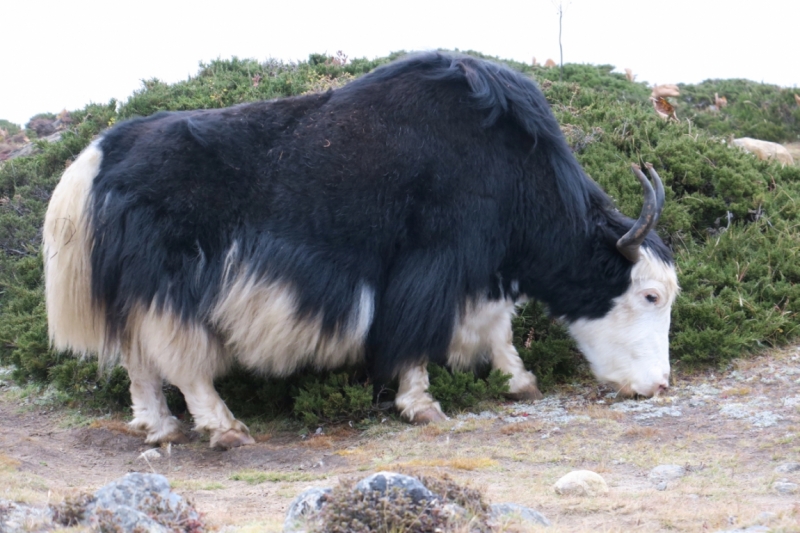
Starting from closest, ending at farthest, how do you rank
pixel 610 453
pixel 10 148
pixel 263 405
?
1. pixel 610 453
2. pixel 263 405
3. pixel 10 148

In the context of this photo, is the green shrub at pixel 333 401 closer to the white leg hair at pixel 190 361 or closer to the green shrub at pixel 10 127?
the white leg hair at pixel 190 361

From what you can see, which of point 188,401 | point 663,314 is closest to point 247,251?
point 188,401

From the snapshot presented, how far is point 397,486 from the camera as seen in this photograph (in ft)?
9.07

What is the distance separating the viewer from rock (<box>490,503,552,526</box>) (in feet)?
9.79

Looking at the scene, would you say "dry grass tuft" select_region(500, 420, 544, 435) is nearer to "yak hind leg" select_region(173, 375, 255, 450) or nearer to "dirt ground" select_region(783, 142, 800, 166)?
"yak hind leg" select_region(173, 375, 255, 450)

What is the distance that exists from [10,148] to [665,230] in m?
8.15

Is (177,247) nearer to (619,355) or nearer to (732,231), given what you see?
(619,355)

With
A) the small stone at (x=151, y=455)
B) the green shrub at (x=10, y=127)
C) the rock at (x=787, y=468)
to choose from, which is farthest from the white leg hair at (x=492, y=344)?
the green shrub at (x=10, y=127)

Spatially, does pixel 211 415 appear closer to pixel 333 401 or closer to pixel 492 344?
pixel 333 401

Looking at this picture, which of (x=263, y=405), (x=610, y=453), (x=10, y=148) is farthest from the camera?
(x=10, y=148)

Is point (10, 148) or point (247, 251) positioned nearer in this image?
point (247, 251)

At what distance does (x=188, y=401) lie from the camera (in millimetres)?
5246

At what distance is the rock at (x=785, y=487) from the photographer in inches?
139

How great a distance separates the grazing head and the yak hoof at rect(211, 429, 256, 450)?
7.13 feet
